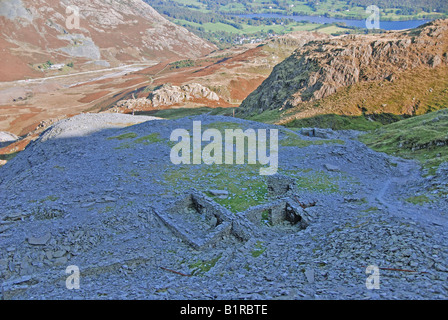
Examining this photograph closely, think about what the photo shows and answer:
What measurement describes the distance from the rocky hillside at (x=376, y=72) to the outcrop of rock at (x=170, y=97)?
189ft

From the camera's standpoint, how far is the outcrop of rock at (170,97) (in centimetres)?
12212

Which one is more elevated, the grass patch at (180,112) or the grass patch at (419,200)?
the grass patch at (419,200)

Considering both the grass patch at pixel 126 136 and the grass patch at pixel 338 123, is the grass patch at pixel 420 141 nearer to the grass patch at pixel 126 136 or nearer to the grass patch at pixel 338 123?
the grass patch at pixel 338 123

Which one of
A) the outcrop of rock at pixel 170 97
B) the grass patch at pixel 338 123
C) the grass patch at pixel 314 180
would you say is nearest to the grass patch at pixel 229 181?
the grass patch at pixel 314 180

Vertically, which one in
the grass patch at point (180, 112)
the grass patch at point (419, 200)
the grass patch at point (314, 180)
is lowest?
the grass patch at point (180, 112)

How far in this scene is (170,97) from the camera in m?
126

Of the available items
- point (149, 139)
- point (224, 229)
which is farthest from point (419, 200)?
point (149, 139)

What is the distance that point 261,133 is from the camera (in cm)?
4600

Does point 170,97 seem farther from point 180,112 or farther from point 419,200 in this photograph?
point 419,200

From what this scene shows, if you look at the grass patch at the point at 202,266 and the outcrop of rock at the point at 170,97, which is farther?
the outcrop of rock at the point at 170,97

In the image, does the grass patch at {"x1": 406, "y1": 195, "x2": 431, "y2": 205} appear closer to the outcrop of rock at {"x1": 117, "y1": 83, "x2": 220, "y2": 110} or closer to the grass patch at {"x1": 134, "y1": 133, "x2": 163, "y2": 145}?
the grass patch at {"x1": 134, "y1": 133, "x2": 163, "y2": 145}

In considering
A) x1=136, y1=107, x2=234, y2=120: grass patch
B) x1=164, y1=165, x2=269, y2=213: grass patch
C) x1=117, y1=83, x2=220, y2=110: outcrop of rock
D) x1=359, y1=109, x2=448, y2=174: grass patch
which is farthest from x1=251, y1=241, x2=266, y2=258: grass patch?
x1=117, y1=83, x2=220, y2=110: outcrop of rock

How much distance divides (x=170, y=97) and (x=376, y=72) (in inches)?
3065

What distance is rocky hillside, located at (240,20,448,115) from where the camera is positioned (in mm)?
68062
